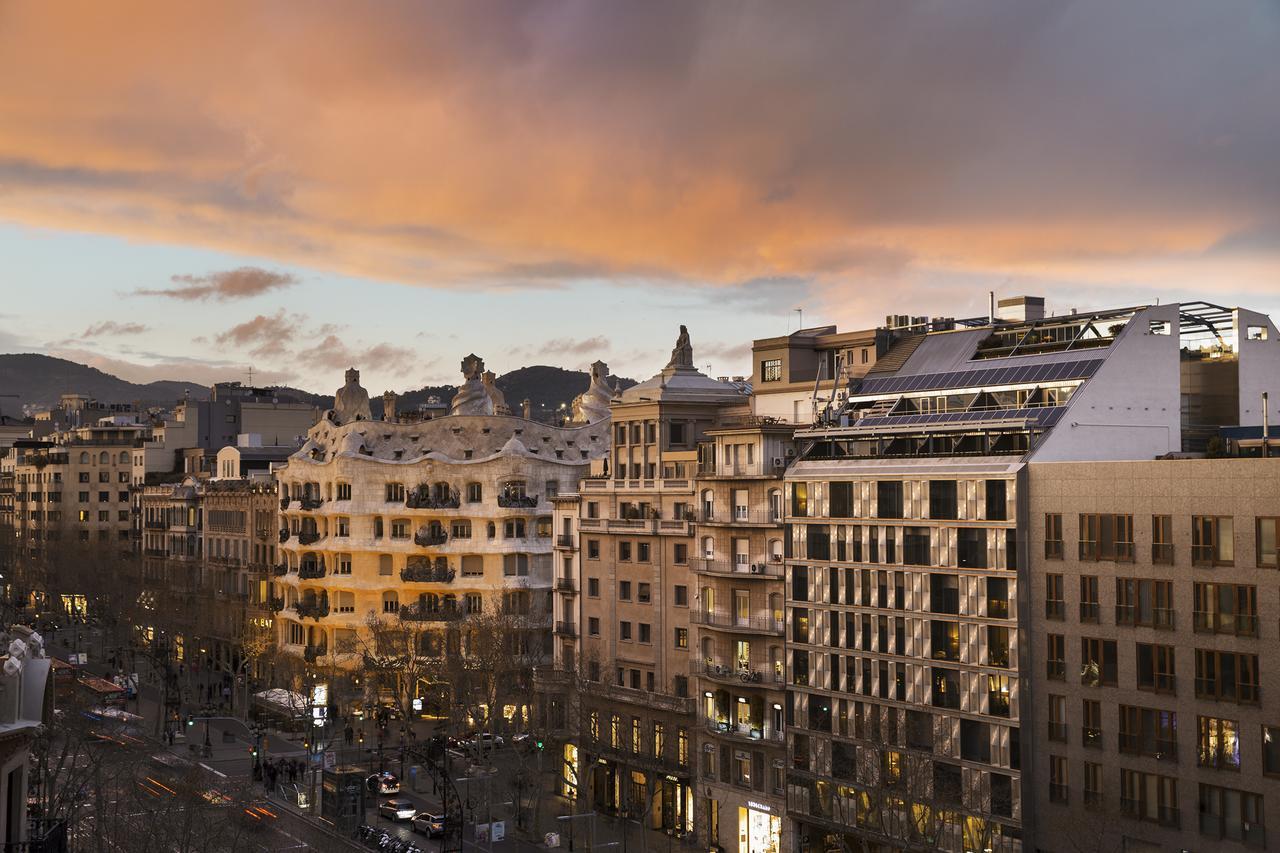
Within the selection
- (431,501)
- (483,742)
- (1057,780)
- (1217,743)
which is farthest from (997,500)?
(431,501)

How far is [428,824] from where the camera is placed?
280ft

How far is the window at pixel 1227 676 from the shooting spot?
6025 centimetres

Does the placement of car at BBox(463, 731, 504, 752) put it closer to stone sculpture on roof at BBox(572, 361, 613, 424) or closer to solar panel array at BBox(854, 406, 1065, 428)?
solar panel array at BBox(854, 406, 1065, 428)

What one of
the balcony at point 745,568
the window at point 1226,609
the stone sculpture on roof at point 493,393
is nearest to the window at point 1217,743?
the window at point 1226,609

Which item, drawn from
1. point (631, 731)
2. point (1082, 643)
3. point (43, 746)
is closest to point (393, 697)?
point (631, 731)

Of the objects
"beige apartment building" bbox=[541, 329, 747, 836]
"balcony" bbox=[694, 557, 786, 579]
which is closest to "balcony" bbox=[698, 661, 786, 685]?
"beige apartment building" bbox=[541, 329, 747, 836]

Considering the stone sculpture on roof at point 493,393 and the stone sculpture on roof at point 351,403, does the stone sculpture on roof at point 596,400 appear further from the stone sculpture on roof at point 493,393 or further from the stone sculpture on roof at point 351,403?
the stone sculpture on roof at point 351,403

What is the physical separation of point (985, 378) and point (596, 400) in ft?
212

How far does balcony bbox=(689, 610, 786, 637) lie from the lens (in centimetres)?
8288

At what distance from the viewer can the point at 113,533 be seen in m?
194

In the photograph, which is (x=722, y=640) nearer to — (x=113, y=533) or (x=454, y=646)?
(x=454, y=646)

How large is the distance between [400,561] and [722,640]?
45.4 meters

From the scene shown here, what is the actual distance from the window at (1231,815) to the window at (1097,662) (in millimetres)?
6227

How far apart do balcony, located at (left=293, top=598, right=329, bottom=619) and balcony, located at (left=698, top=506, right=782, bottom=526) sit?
48437 mm
